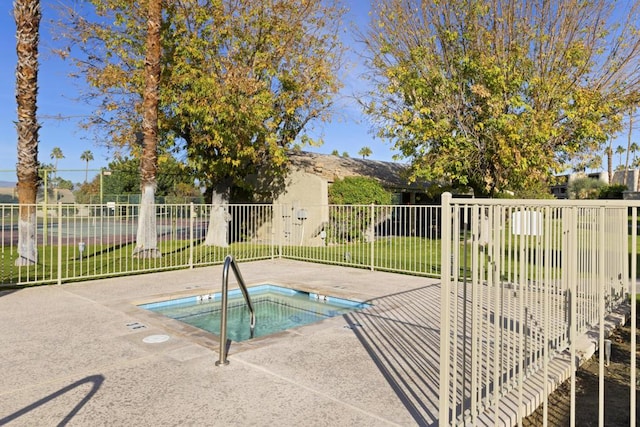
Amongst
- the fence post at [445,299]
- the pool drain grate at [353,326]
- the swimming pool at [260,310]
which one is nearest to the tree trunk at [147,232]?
the swimming pool at [260,310]

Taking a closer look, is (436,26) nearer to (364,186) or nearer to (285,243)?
(364,186)

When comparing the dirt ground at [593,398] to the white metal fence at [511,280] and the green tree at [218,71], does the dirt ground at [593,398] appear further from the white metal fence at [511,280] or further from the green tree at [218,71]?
the green tree at [218,71]

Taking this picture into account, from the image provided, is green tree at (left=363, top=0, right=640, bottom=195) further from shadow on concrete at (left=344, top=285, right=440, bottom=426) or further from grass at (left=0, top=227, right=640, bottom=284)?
shadow on concrete at (left=344, top=285, right=440, bottom=426)

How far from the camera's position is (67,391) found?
11.8ft

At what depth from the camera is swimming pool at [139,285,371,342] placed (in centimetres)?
675

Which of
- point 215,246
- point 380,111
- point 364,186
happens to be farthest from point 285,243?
point 380,111

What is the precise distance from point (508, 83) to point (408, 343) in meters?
11.8

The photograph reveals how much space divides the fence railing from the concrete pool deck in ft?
11.1

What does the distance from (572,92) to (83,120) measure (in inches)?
649

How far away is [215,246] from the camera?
1570 centimetres

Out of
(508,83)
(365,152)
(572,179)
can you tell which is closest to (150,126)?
(508,83)

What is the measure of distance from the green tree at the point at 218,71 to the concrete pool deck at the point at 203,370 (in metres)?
7.97

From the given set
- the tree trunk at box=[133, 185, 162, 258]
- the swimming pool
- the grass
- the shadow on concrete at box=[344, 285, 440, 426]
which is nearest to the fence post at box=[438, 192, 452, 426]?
the shadow on concrete at box=[344, 285, 440, 426]

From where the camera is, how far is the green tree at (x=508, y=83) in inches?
534
